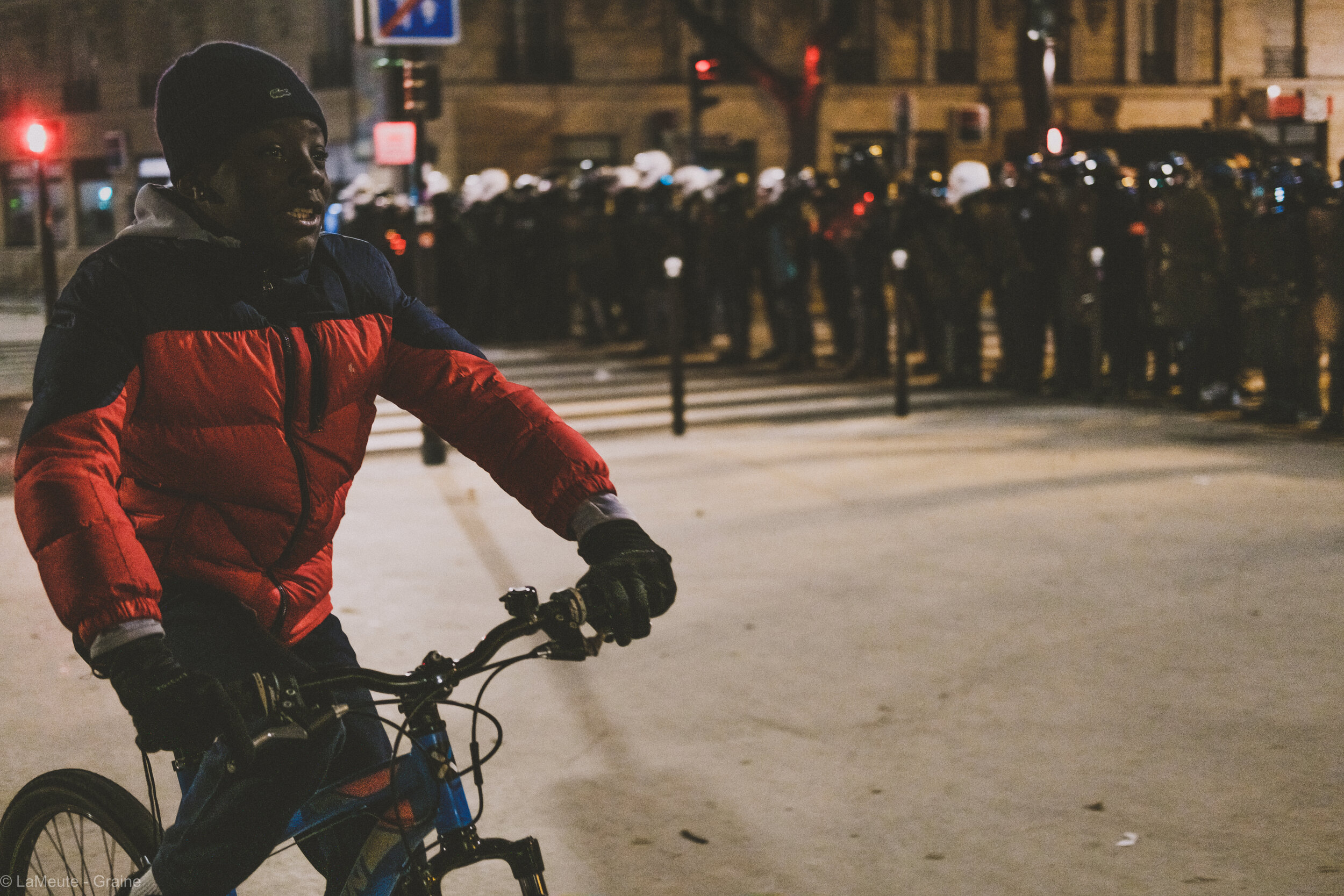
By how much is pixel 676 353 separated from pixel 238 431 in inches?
360

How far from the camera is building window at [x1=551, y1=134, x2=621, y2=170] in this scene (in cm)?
3606

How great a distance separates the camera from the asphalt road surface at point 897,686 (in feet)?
13.1

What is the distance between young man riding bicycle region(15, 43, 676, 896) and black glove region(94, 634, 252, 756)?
0.57 ft

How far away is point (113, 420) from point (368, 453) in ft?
31.5

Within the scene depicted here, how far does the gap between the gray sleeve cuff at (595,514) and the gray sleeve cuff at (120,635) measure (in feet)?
2.12

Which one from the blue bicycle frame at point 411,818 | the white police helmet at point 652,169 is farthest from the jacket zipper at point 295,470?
the white police helmet at point 652,169

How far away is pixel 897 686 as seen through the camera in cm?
546

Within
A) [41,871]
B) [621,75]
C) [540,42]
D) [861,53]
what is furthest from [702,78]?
[41,871]

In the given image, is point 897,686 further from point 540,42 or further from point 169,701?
point 540,42

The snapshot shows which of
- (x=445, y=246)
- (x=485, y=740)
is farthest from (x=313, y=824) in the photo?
(x=445, y=246)

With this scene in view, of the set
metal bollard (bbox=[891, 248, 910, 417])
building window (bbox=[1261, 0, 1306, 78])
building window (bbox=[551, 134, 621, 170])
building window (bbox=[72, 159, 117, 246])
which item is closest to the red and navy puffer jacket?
metal bollard (bbox=[891, 248, 910, 417])

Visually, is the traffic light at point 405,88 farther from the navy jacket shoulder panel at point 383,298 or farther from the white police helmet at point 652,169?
the navy jacket shoulder panel at point 383,298

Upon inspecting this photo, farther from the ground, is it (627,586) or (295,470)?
(295,470)

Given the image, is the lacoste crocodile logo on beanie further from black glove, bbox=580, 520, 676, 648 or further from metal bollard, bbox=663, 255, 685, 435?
metal bollard, bbox=663, 255, 685, 435
